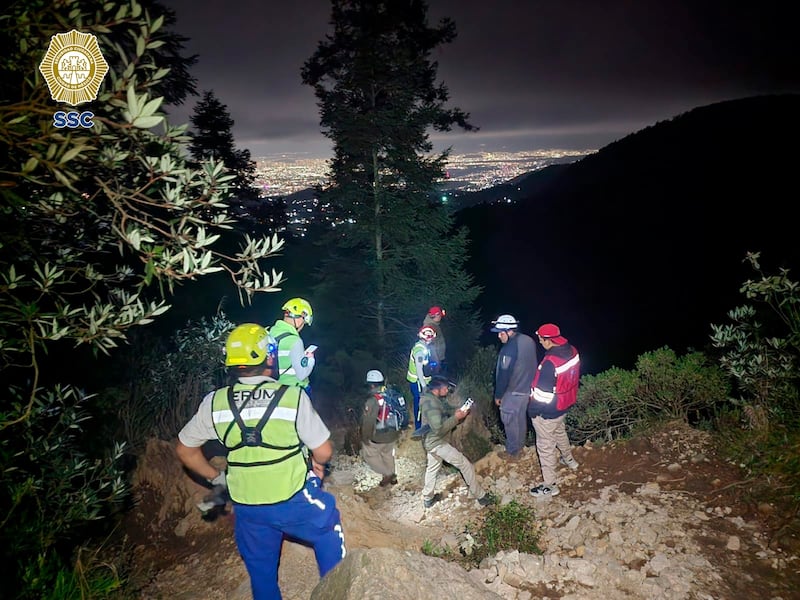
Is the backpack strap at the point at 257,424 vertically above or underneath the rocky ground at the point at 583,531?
above

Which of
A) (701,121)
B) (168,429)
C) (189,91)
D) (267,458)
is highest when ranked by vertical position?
(701,121)

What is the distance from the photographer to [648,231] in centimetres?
4772

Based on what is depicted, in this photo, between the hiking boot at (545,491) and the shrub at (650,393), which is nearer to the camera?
the hiking boot at (545,491)

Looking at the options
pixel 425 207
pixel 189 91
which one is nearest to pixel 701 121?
pixel 425 207

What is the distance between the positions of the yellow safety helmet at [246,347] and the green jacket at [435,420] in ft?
9.19

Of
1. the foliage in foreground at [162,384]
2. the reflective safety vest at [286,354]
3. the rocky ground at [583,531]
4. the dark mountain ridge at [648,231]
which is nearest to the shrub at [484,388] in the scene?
the rocky ground at [583,531]

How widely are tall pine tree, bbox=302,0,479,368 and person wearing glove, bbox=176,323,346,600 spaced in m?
10.4

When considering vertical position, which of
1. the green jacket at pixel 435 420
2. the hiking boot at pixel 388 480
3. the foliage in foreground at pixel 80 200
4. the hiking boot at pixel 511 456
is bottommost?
the hiking boot at pixel 388 480

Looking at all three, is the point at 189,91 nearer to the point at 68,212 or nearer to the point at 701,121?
the point at 68,212

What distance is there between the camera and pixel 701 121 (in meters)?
58.8

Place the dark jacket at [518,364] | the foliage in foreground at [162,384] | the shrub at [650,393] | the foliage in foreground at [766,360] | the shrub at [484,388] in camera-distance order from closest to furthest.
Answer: the foliage in foreground at [766,360] → the dark jacket at [518,364] → the shrub at [650,393] → the foliage in foreground at [162,384] → the shrub at [484,388]

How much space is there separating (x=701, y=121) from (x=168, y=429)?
71487mm

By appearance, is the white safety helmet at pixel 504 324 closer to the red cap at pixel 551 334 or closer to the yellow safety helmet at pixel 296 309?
the red cap at pixel 551 334

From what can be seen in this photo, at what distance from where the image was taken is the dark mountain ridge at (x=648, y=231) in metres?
36.2
